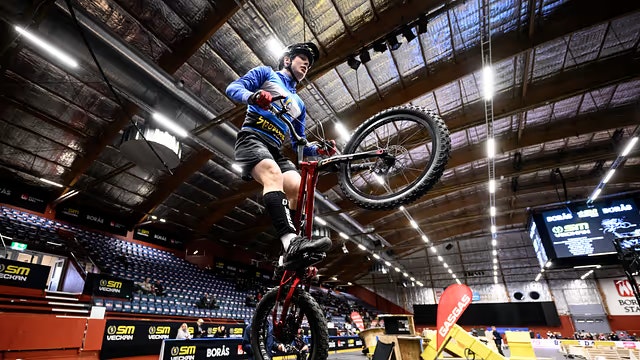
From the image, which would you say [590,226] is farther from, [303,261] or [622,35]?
[303,261]

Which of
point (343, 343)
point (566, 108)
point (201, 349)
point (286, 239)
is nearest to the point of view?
point (286, 239)

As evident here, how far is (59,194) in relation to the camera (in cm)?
1216

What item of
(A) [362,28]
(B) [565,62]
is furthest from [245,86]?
(B) [565,62]

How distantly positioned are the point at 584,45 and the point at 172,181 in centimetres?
1442

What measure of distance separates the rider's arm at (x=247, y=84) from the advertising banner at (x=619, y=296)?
98.4 ft

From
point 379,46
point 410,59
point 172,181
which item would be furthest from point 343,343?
point 379,46

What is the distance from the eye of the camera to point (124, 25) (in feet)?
23.1

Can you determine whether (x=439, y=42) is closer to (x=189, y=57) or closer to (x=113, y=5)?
(x=189, y=57)

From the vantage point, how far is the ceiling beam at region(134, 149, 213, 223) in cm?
1109

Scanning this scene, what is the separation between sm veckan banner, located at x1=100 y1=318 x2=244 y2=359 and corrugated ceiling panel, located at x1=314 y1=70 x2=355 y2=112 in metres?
7.05

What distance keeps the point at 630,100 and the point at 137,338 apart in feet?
54.1

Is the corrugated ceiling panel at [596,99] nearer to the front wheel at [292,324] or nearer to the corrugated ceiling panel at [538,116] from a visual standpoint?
the corrugated ceiling panel at [538,116]

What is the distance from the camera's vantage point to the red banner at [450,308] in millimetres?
5094

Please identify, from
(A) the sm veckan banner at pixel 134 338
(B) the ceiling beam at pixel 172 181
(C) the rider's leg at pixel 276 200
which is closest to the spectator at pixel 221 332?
(A) the sm veckan banner at pixel 134 338
